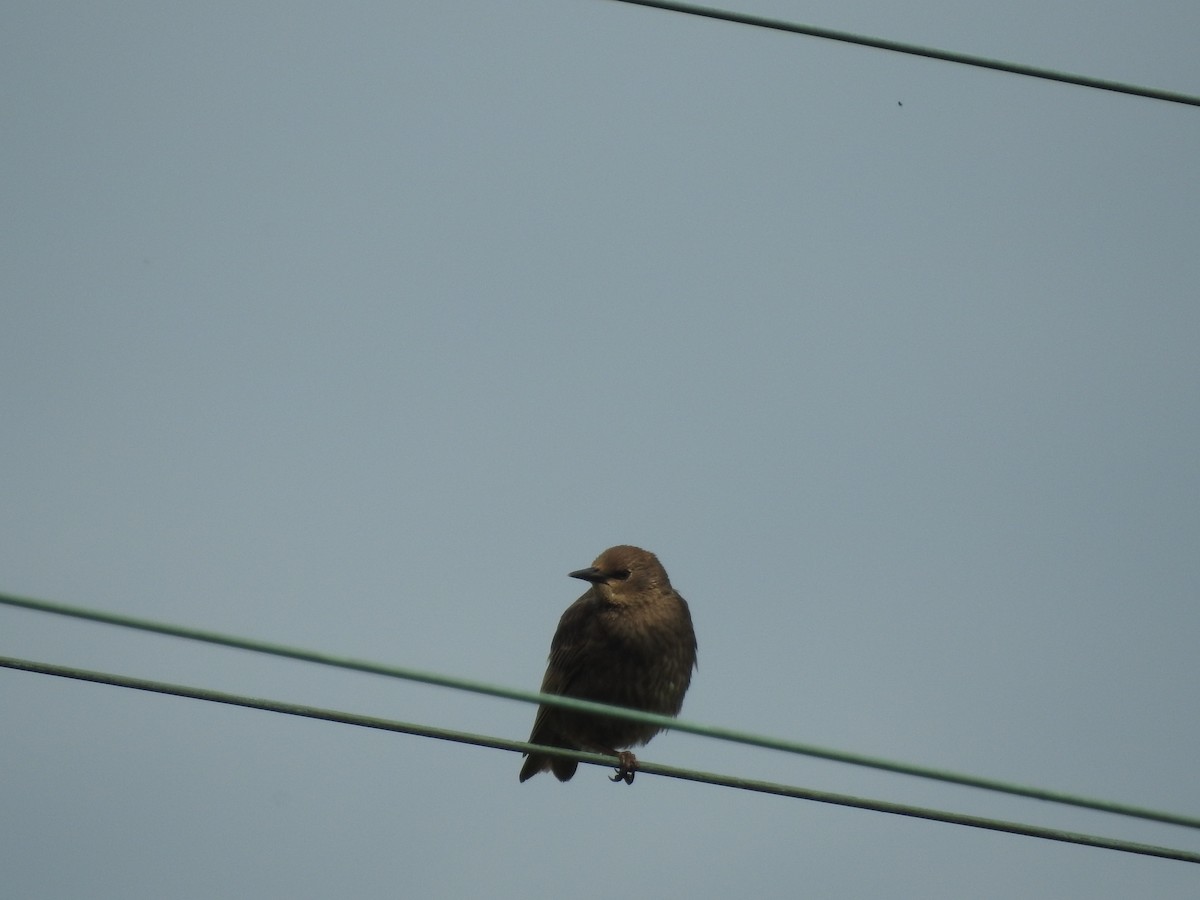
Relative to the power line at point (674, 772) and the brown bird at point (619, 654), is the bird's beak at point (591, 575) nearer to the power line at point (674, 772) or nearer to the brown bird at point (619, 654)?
the brown bird at point (619, 654)

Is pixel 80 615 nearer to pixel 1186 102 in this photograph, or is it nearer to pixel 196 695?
pixel 196 695

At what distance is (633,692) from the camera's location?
9.32 m

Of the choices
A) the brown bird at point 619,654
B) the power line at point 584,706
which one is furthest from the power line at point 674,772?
the brown bird at point 619,654

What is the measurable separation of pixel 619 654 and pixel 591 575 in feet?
1.56

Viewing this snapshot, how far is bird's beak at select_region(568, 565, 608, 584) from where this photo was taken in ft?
31.2

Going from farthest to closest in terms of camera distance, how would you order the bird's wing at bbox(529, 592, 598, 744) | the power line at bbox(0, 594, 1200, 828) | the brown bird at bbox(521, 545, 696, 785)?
the bird's wing at bbox(529, 592, 598, 744) → the brown bird at bbox(521, 545, 696, 785) → the power line at bbox(0, 594, 1200, 828)

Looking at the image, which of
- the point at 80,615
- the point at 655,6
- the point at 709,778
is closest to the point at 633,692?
the point at 709,778

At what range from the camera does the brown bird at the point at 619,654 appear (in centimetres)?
933

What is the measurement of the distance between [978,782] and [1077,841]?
77 centimetres

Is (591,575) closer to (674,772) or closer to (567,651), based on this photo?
(567,651)

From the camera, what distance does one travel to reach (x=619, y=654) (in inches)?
368

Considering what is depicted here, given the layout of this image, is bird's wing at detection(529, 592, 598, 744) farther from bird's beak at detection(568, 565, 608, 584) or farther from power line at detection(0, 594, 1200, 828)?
power line at detection(0, 594, 1200, 828)

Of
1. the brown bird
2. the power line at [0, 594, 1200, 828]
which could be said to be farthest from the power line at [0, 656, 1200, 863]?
the brown bird

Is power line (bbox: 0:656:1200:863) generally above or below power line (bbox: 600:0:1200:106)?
below
